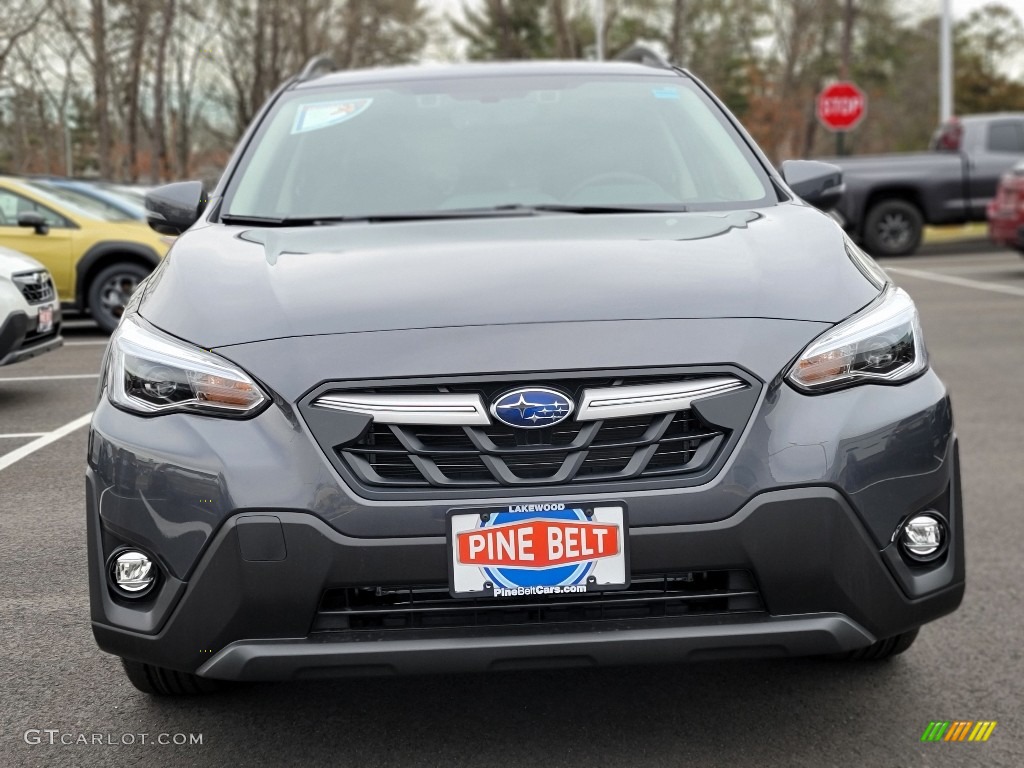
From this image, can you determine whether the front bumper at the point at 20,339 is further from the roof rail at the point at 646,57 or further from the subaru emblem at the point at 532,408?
the subaru emblem at the point at 532,408

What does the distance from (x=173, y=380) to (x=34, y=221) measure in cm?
980

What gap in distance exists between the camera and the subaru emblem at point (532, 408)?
2.64 m

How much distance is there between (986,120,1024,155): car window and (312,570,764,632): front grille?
18.1 meters

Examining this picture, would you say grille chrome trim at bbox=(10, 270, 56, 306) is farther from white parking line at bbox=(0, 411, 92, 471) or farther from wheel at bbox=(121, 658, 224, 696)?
wheel at bbox=(121, 658, 224, 696)

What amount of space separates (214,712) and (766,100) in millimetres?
57604

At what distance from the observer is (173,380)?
2.79 metres

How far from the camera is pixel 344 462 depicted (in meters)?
2.65

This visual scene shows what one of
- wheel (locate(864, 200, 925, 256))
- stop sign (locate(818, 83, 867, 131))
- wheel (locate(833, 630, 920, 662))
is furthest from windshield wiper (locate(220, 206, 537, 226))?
stop sign (locate(818, 83, 867, 131))

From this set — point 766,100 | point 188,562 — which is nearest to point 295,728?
point 188,562

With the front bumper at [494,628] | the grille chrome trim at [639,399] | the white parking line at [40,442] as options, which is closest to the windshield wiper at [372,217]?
the grille chrome trim at [639,399]

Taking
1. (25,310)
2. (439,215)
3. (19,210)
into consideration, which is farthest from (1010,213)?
(439,215)

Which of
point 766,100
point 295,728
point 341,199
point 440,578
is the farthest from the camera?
point 766,100

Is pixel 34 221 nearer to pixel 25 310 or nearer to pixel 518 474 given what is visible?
pixel 25 310

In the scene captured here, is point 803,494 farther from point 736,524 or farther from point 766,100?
point 766,100
